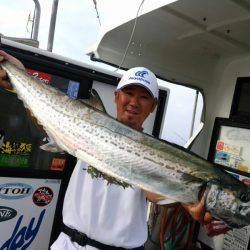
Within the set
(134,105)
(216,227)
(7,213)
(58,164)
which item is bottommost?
(7,213)

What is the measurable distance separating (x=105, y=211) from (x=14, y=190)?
56.2 inches

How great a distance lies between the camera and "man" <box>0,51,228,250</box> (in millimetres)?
2588

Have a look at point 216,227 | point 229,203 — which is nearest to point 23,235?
point 216,227

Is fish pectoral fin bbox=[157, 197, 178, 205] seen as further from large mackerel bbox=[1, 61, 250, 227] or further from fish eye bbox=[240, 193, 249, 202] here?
fish eye bbox=[240, 193, 249, 202]

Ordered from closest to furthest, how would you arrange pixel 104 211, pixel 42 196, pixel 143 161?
pixel 143 161 < pixel 104 211 < pixel 42 196

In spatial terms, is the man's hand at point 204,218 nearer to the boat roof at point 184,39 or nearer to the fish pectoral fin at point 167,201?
the fish pectoral fin at point 167,201

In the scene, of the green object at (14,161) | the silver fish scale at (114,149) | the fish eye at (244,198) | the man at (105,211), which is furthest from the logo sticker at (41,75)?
the fish eye at (244,198)

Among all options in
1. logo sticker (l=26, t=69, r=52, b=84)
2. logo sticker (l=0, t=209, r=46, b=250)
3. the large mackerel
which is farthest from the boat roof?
logo sticker (l=0, t=209, r=46, b=250)

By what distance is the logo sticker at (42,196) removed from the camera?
12.8 ft

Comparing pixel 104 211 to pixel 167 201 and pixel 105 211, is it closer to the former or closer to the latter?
pixel 105 211

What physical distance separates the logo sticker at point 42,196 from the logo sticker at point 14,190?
86 millimetres

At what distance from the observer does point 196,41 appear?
5098 millimetres

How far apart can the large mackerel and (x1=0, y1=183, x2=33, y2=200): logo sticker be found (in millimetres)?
1393

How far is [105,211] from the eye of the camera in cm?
259
